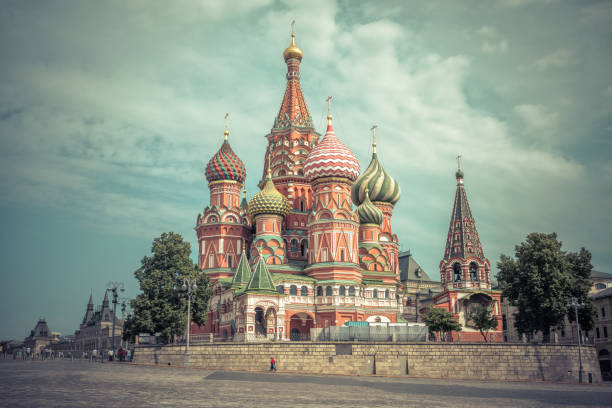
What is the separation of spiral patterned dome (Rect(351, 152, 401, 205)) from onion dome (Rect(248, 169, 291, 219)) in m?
12.5

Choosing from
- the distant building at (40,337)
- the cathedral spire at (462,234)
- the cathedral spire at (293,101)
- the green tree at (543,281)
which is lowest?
the distant building at (40,337)

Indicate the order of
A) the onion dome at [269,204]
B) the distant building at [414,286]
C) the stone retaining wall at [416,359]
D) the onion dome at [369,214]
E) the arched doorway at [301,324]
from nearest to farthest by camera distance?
the stone retaining wall at [416,359]
the arched doorway at [301,324]
the onion dome at [269,204]
the onion dome at [369,214]
the distant building at [414,286]

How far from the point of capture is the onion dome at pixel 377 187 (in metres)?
68.2

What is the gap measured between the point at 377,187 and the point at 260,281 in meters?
25.7

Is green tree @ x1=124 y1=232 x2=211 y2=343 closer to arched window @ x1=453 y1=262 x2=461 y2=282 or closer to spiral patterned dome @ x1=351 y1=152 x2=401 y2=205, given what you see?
spiral patterned dome @ x1=351 y1=152 x2=401 y2=205

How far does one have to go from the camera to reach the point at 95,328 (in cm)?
12812

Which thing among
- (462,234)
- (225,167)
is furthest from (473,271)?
(225,167)

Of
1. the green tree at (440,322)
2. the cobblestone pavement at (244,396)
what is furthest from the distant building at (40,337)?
the cobblestone pavement at (244,396)

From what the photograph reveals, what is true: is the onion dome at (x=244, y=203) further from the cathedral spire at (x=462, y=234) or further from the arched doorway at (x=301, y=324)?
the cathedral spire at (x=462, y=234)

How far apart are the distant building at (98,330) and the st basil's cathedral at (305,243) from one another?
204 ft

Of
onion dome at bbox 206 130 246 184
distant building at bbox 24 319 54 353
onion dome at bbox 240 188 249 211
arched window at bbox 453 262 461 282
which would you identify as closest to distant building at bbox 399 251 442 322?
arched window at bbox 453 262 461 282

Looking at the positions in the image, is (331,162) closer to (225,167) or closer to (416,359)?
(225,167)

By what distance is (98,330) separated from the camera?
405 feet

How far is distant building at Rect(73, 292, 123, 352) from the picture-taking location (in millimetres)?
118150
